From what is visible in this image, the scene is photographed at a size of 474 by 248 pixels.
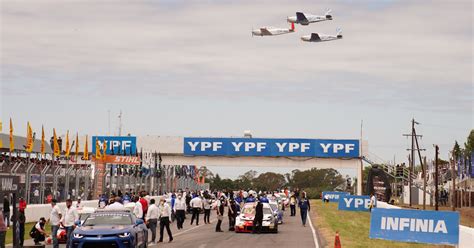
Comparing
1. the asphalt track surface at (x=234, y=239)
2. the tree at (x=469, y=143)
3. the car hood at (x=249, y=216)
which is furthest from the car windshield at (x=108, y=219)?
the tree at (x=469, y=143)

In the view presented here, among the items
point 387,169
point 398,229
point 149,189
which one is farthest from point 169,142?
point 398,229

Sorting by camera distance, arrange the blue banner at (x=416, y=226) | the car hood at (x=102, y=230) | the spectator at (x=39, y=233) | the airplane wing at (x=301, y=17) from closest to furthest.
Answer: the car hood at (x=102, y=230), the blue banner at (x=416, y=226), the spectator at (x=39, y=233), the airplane wing at (x=301, y=17)

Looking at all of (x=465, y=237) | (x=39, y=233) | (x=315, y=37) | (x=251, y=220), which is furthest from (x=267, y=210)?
(x=315, y=37)

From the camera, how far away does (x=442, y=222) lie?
24.2 meters

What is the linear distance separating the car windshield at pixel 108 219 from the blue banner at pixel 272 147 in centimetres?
6298

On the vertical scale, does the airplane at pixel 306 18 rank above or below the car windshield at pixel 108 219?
above

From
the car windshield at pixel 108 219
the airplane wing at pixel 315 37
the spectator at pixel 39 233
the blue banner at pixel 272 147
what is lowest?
the spectator at pixel 39 233

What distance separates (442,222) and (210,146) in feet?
206

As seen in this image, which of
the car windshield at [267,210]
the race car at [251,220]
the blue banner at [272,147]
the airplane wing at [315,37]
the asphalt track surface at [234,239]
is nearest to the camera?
the asphalt track surface at [234,239]

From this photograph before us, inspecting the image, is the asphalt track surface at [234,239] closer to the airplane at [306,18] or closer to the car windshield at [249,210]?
the car windshield at [249,210]

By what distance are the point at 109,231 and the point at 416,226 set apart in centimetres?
967

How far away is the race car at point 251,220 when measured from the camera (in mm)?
33719

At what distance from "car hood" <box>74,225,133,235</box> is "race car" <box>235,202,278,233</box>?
13.4 m

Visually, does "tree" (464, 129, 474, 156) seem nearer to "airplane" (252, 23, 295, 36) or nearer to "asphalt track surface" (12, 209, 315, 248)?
"airplane" (252, 23, 295, 36)
